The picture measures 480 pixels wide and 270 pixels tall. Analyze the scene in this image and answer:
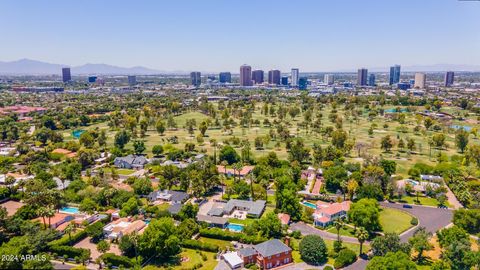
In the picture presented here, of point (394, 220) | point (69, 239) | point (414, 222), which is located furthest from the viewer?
point (394, 220)

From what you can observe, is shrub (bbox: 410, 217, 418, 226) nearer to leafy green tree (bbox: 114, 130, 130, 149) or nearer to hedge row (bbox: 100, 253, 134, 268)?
hedge row (bbox: 100, 253, 134, 268)

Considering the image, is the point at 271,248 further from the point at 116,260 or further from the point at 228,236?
the point at 116,260

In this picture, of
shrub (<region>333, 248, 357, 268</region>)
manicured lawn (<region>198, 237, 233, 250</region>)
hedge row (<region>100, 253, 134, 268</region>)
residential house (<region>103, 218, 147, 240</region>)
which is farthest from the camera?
residential house (<region>103, 218, 147, 240</region>)

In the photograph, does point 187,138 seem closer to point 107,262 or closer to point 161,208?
point 161,208

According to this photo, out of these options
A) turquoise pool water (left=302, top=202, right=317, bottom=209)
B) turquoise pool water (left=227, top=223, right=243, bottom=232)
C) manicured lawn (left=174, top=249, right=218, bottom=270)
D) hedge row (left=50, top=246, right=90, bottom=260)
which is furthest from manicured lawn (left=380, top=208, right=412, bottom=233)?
hedge row (left=50, top=246, right=90, bottom=260)

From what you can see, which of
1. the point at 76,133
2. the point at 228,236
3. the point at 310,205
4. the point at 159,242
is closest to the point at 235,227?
the point at 228,236

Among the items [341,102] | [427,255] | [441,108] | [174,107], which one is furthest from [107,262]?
[441,108]
